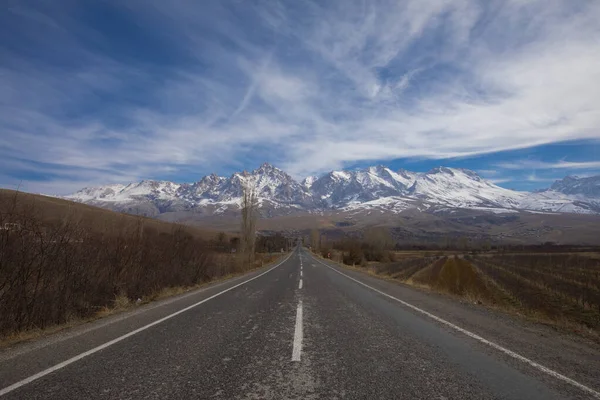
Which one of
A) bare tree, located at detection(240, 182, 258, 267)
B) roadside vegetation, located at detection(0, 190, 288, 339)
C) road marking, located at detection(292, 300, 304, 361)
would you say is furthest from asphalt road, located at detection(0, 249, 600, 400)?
bare tree, located at detection(240, 182, 258, 267)

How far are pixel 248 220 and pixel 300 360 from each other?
3718 centimetres

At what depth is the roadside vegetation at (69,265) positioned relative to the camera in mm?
8406

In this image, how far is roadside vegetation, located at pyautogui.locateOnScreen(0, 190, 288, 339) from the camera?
8.41m

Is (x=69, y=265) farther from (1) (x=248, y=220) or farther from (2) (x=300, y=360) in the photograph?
(1) (x=248, y=220)

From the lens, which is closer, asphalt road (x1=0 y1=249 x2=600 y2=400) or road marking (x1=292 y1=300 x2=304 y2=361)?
asphalt road (x1=0 y1=249 x2=600 y2=400)

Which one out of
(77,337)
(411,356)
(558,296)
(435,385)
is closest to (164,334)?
(77,337)

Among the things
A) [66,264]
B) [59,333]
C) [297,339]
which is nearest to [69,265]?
[66,264]

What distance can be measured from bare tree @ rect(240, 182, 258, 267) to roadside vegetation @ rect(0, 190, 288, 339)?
22.3 m

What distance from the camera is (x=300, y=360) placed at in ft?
18.1

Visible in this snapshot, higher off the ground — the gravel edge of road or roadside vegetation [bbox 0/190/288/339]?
roadside vegetation [bbox 0/190/288/339]

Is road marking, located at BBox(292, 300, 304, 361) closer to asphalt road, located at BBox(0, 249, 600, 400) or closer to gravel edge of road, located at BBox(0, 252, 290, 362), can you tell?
asphalt road, located at BBox(0, 249, 600, 400)

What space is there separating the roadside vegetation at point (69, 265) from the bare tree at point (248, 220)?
73.1ft

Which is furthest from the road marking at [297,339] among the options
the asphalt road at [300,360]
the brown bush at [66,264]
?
the brown bush at [66,264]

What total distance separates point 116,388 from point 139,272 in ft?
37.9
